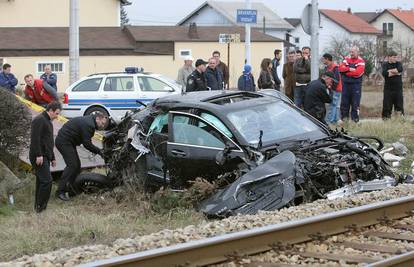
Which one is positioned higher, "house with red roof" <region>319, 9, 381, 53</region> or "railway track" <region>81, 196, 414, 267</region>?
"house with red roof" <region>319, 9, 381, 53</region>

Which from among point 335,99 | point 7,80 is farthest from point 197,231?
point 7,80

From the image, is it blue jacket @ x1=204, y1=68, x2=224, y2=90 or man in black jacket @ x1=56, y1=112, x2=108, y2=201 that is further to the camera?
blue jacket @ x1=204, y1=68, x2=224, y2=90

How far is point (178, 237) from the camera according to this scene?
660cm

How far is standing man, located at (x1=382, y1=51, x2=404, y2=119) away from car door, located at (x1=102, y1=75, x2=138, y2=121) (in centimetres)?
692

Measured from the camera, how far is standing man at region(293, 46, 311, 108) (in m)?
16.6

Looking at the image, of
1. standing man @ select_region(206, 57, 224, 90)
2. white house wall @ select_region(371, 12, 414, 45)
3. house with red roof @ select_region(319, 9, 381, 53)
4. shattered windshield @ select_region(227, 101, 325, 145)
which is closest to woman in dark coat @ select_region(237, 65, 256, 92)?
standing man @ select_region(206, 57, 224, 90)

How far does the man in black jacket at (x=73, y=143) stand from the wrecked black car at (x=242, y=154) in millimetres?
397

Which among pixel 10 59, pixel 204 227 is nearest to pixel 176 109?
pixel 204 227

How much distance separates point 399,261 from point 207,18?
84.1m

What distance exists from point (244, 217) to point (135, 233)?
129cm

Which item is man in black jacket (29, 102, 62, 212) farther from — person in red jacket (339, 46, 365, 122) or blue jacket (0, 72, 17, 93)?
blue jacket (0, 72, 17, 93)

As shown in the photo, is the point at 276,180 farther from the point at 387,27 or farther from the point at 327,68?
the point at 387,27

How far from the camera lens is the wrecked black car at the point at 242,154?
8398 millimetres

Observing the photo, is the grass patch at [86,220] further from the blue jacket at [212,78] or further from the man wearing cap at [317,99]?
the blue jacket at [212,78]
